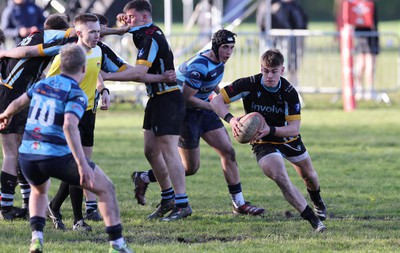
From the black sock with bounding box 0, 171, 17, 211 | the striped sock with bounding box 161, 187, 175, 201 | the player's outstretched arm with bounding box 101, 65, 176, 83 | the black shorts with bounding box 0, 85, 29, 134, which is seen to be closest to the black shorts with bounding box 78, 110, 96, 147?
the player's outstretched arm with bounding box 101, 65, 176, 83

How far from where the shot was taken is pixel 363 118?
18156 millimetres

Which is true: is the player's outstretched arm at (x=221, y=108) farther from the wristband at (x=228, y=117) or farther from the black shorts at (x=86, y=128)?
the black shorts at (x=86, y=128)

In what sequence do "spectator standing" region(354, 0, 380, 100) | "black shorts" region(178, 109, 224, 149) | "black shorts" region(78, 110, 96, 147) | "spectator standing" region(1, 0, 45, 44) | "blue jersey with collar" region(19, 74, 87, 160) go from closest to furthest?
1. "blue jersey with collar" region(19, 74, 87, 160)
2. "black shorts" region(78, 110, 96, 147)
3. "black shorts" region(178, 109, 224, 149)
4. "spectator standing" region(1, 0, 45, 44)
5. "spectator standing" region(354, 0, 380, 100)

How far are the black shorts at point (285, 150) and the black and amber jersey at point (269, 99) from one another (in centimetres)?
6

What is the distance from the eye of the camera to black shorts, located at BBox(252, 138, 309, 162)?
8531 millimetres

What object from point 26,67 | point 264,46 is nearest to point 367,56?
point 264,46

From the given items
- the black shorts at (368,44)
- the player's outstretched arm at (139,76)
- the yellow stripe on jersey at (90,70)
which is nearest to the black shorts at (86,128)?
the yellow stripe on jersey at (90,70)

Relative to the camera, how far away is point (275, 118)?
8633 mm

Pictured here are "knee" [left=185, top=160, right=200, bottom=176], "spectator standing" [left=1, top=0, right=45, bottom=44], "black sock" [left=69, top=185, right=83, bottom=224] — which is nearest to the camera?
"black sock" [left=69, top=185, right=83, bottom=224]

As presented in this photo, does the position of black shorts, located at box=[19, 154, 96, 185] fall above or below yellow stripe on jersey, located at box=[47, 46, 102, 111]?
below

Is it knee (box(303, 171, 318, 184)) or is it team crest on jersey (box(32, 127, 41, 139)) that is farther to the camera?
knee (box(303, 171, 318, 184))

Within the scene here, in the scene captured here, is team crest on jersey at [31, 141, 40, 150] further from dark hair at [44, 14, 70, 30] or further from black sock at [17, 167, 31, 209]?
black sock at [17, 167, 31, 209]

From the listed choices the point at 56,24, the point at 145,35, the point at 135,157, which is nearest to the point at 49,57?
the point at 56,24

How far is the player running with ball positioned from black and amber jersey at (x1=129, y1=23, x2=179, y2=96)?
1.95 ft
